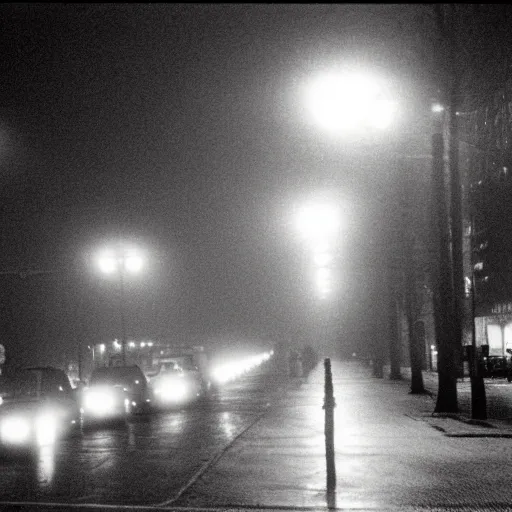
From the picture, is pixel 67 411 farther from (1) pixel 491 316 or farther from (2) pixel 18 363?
(2) pixel 18 363

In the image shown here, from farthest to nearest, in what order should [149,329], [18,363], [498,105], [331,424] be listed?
[149,329], [18,363], [498,105], [331,424]

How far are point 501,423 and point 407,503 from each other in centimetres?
996

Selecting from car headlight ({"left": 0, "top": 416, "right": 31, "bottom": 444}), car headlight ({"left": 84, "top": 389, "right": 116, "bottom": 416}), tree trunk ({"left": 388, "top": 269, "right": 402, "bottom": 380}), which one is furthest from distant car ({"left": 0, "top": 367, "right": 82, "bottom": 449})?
tree trunk ({"left": 388, "top": 269, "right": 402, "bottom": 380})

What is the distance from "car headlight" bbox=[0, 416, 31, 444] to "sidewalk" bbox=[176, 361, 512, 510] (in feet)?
13.9

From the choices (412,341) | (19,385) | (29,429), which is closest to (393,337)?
(412,341)

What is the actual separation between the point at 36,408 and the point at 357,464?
7.95 m

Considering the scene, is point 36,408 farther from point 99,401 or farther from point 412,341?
point 412,341

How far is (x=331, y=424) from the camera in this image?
35.1ft

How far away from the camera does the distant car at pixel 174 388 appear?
32.0 metres

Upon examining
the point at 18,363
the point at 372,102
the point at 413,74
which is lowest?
the point at 18,363

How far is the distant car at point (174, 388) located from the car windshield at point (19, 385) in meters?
12.7

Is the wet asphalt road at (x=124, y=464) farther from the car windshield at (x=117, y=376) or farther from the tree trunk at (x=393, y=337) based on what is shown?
the tree trunk at (x=393, y=337)

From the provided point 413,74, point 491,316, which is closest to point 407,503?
point 413,74

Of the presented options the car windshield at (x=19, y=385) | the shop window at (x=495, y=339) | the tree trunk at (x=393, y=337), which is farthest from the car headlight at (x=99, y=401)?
the shop window at (x=495, y=339)
